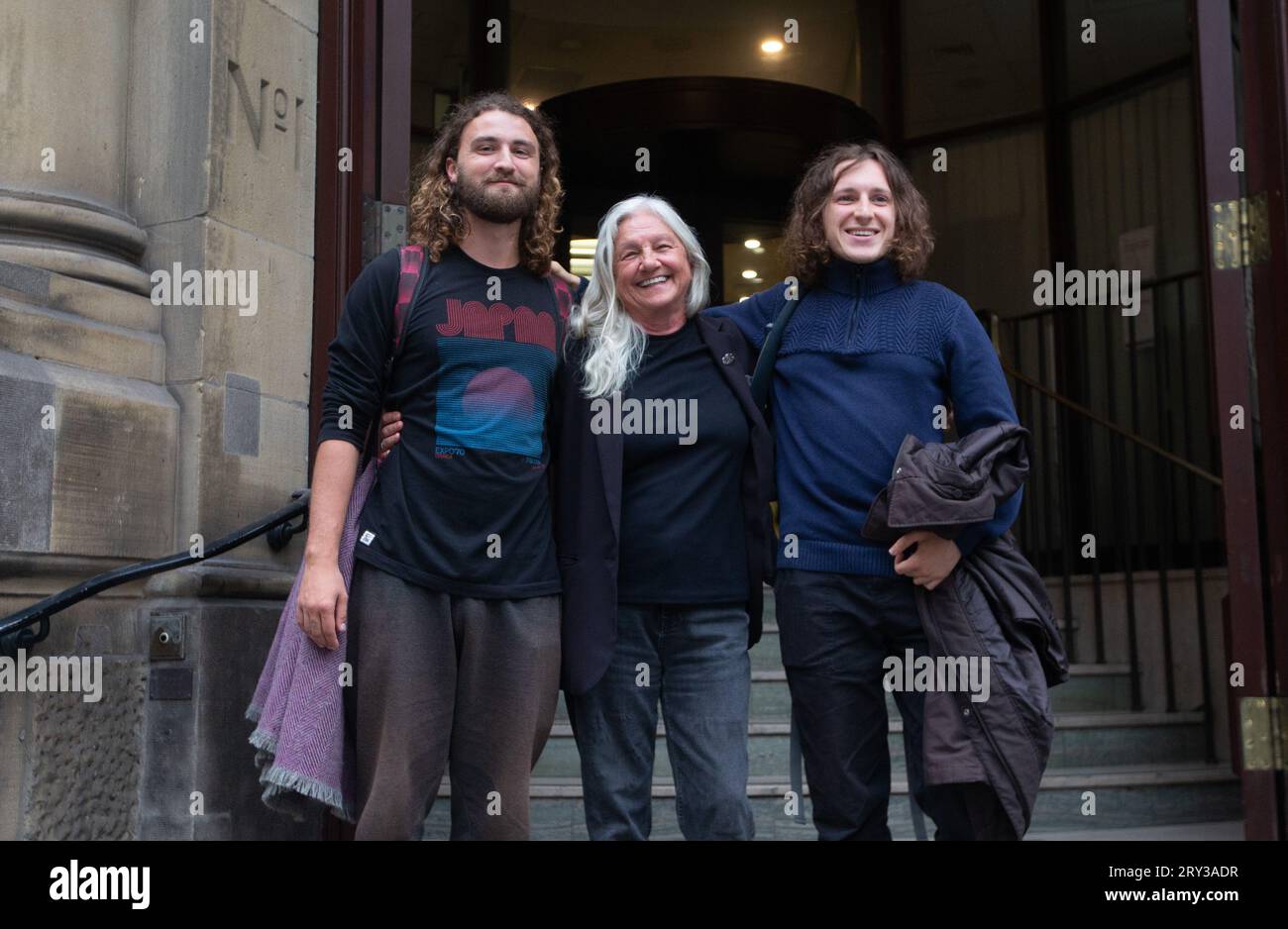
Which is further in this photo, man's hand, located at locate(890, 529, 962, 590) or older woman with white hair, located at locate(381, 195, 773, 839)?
older woman with white hair, located at locate(381, 195, 773, 839)

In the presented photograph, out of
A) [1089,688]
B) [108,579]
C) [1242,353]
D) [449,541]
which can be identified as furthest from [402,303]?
[1089,688]

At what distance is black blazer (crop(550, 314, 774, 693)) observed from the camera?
3.11m

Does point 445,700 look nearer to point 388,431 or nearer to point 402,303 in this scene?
point 388,431

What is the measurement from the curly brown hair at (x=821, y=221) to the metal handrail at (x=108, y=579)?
59.1 inches

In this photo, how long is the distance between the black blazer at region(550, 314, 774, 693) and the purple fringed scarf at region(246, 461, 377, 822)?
0.48m

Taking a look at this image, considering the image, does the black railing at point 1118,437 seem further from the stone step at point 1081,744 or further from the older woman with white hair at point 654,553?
the older woman with white hair at point 654,553

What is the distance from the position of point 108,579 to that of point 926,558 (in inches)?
78.0

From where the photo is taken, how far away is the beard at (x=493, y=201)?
10.4ft

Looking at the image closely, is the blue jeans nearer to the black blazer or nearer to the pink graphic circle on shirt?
the black blazer

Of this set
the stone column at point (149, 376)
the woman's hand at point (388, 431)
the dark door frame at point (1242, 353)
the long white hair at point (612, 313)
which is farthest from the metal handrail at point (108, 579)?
the dark door frame at point (1242, 353)

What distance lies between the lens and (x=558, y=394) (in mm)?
3287

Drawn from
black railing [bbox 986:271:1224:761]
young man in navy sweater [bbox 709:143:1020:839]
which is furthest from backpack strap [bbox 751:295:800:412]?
black railing [bbox 986:271:1224:761]
